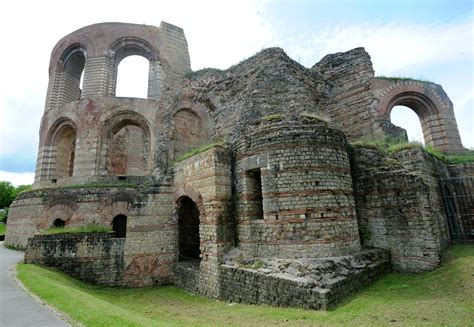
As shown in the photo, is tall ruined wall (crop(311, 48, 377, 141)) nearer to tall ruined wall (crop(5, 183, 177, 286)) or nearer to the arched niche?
the arched niche

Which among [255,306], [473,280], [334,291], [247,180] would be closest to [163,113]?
[247,180]

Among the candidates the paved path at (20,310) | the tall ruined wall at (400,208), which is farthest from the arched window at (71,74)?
the tall ruined wall at (400,208)

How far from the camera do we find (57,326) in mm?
4262

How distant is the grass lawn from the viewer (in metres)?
4.77

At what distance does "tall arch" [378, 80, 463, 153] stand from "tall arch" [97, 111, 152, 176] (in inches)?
504

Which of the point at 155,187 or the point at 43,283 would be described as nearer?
the point at 43,283

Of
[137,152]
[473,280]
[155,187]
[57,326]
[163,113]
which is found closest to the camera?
[57,326]

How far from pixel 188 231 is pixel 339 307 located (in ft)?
24.9

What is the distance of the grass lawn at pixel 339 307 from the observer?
4.77 m

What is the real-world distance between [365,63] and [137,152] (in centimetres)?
1552

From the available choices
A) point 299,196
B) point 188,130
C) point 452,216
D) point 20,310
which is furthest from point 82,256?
point 452,216

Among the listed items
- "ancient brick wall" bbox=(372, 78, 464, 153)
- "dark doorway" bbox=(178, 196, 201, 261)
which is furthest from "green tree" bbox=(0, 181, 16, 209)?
"ancient brick wall" bbox=(372, 78, 464, 153)

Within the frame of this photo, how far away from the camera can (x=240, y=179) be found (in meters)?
8.70

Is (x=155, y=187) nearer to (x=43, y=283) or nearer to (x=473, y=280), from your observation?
(x=43, y=283)
